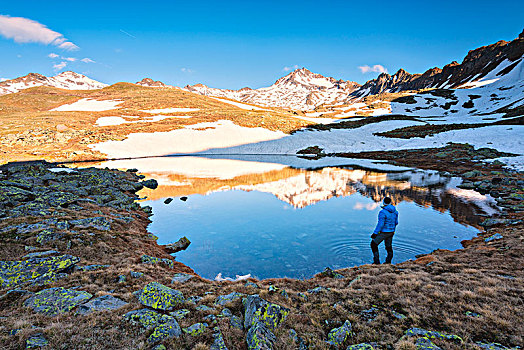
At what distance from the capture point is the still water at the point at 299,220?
39.4 feet

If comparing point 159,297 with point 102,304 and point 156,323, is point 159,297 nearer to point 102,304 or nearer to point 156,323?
point 156,323

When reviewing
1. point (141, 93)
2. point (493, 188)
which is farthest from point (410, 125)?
point (141, 93)

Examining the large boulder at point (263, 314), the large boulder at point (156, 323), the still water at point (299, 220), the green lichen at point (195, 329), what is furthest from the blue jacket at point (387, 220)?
the large boulder at point (156, 323)

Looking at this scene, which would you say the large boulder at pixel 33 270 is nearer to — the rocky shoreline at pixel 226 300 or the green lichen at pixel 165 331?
the rocky shoreline at pixel 226 300

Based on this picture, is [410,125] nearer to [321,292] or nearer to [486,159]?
[486,159]

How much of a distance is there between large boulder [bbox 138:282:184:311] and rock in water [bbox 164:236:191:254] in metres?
5.94

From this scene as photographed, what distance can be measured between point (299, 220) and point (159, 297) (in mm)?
11567

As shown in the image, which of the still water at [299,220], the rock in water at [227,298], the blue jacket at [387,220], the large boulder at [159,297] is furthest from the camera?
the still water at [299,220]

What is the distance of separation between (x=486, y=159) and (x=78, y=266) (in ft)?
173

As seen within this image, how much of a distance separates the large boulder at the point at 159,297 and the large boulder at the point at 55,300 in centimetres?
153

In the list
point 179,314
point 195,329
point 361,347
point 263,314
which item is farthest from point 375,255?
point 179,314

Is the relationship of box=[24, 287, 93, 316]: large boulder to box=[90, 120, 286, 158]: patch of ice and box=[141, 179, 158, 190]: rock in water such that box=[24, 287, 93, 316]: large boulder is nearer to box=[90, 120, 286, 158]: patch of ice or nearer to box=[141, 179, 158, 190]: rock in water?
box=[141, 179, 158, 190]: rock in water

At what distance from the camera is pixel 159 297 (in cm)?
696

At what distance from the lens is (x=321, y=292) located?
8.01 m
